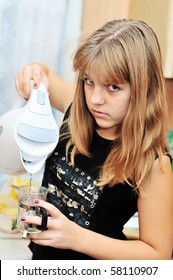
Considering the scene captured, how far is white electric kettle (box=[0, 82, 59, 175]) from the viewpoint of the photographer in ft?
3.45

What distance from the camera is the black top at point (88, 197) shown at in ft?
3.58

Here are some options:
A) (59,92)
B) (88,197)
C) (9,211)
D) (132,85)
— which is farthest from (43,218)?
(9,211)

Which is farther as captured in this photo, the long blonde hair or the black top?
the black top

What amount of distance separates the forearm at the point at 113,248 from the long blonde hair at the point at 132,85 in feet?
0.42

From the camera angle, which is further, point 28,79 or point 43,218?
point 28,79

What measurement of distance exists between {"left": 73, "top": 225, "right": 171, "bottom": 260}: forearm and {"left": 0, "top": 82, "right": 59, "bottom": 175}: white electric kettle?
7.9 inches

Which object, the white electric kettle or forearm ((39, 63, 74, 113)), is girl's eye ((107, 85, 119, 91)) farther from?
forearm ((39, 63, 74, 113))

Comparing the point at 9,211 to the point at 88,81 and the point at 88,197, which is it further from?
the point at 88,81

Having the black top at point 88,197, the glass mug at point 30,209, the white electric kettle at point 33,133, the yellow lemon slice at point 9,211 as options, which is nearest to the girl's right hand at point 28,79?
the white electric kettle at point 33,133

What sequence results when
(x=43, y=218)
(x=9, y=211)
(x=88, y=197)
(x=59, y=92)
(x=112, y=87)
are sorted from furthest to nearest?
(x=9, y=211) → (x=59, y=92) → (x=88, y=197) → (x=112, y=87) → (x=43, y=218)

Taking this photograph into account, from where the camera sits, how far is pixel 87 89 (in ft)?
3.45

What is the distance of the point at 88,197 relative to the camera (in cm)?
110

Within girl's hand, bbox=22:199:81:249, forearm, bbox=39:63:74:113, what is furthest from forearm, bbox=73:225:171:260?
forearm, bbox=39:63:74:113

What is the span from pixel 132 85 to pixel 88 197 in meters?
0.29
